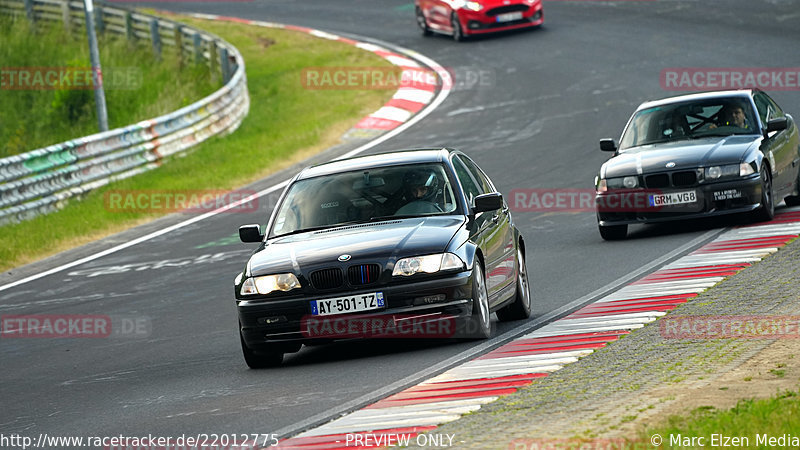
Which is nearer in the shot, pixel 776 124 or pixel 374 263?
pixel 374 263

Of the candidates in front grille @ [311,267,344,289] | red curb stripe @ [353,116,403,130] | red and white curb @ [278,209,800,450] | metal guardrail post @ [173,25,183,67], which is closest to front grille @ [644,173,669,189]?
red and white curb @ [278,209,800,450]

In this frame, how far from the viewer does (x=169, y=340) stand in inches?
450

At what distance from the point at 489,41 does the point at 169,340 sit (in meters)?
22.7

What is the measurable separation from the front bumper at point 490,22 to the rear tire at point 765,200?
1831 cm

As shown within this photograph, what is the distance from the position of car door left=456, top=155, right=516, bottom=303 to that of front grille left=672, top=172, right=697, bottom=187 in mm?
4047

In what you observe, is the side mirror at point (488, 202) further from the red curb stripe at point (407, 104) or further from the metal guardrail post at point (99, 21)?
the metal guardrail post at point (99, 21)

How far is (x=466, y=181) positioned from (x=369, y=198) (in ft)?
3.04

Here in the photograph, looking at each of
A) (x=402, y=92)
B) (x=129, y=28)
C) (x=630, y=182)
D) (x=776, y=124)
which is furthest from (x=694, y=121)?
(x=129, y=28)

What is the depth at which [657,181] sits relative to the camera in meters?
14.8

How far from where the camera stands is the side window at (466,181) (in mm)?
10492

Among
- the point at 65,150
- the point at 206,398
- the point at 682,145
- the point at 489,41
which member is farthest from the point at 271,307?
the point at 489,41

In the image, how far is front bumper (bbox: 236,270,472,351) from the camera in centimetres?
910

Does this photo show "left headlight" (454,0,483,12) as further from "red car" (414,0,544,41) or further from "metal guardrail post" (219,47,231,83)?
"metal guardrail post" (219,47,231,83)

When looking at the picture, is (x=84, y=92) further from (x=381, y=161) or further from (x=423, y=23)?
(x=381, y=161)
